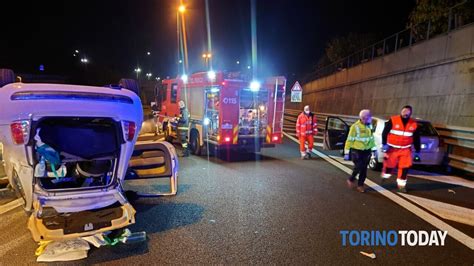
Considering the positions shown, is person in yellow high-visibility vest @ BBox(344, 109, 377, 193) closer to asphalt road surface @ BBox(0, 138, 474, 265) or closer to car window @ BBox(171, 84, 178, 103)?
asphalt road surface @ BBox(0, 138, 474, 265)

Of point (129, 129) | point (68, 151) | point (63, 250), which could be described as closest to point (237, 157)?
point (129, 129)

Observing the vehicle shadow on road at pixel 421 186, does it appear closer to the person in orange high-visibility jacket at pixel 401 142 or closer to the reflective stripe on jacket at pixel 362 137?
the person in orange high-visibility jacket at pixel 401 142

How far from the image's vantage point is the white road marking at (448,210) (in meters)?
4.85

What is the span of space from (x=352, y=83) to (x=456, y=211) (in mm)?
18834

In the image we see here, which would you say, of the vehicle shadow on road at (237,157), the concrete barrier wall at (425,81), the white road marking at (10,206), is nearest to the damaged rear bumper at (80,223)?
the white road marking at (10,206)

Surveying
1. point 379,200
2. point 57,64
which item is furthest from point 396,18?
point 57,64

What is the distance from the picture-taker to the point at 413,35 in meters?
15.7

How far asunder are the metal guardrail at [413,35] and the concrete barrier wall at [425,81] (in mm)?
470

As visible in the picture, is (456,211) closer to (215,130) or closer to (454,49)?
(215,130)

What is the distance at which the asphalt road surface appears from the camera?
3600 millimetres

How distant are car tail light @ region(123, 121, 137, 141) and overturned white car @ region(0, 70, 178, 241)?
12 millimetres

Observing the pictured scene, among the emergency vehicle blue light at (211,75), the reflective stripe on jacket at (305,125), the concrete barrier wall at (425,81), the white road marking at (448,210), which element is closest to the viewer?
the white road marking at (448,210)

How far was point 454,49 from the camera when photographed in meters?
11.9

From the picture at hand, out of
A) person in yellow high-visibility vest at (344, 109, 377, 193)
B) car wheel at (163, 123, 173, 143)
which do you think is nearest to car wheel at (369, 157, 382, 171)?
person in yellow high-visibility vest at (344, 109, 377, 193)
